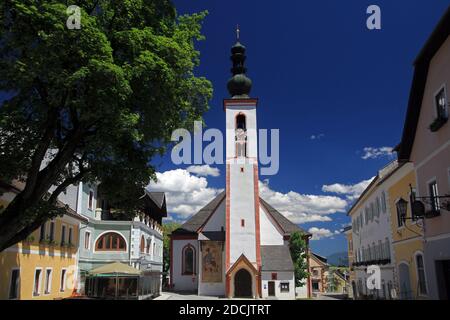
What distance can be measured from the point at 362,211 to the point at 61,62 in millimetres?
26597

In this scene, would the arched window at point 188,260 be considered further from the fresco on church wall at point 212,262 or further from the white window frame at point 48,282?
the white window frame at point 48,282

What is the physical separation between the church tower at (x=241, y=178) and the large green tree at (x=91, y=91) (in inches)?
971

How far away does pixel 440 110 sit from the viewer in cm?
1293

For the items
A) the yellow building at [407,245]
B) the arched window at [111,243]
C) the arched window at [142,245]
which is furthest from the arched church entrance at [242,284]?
the yellow building at [407,245]

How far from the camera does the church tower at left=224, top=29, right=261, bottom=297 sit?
3809 centimetres

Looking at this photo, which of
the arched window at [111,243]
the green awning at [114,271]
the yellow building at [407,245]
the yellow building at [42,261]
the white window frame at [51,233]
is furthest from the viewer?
the arched window at [111,243]

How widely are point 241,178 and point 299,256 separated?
958 centimetres

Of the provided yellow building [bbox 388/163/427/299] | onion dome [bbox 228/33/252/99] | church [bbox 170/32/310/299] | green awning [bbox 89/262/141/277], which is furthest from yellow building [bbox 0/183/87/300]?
onion dome [bbox 228/33/252/99]

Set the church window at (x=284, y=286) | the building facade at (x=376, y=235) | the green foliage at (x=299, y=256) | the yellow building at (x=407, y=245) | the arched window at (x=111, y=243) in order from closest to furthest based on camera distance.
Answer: the yellow building at (x=407, y=245)
the building facade at (x=376, y=235)
the arched window at (x=111, y=243)
the church window at (x=284, y=286)
the green foliage at (x=299, y=256)

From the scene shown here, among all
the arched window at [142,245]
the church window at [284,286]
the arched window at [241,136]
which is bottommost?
the church window at [284,286]

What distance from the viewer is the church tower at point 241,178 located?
38094 mm

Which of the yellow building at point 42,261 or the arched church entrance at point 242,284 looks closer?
the yellow building at point 42,261

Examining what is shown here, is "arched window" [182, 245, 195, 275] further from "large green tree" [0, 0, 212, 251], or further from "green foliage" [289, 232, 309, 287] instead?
"large green tree" [0, 0, 212, 251]
